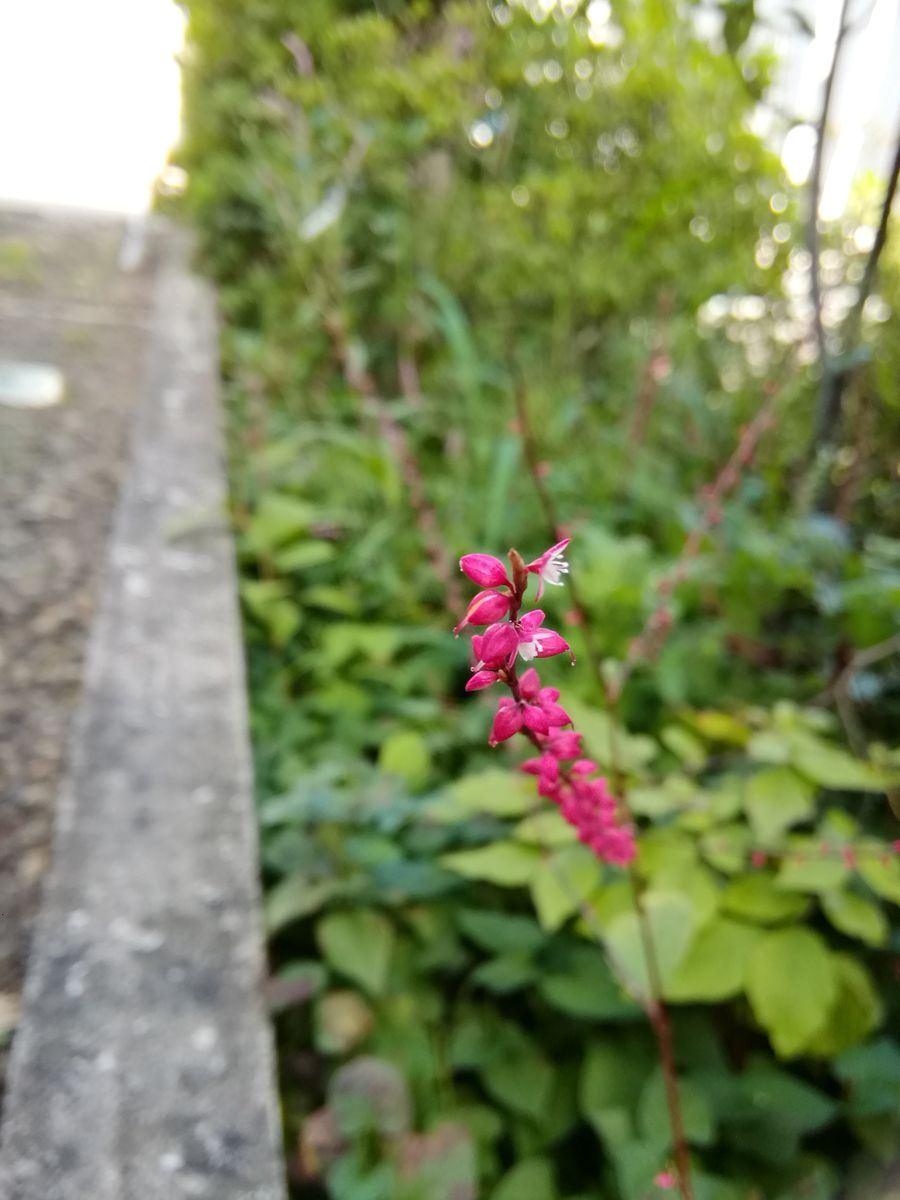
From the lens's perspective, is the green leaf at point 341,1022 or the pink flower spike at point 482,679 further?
the green leaf at point 341,1022

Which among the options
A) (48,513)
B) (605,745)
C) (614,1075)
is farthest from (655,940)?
(48,513)

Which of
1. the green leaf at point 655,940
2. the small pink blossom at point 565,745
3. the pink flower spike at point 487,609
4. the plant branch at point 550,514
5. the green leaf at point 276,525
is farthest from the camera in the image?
the green leaf at point 276,525

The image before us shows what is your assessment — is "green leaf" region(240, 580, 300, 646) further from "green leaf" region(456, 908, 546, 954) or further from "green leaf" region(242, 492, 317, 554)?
"green leaf" region(456, 908, 546, 954)

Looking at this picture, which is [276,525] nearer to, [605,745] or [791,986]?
[605,745]

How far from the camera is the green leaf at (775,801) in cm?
110

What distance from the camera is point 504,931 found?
1.17m

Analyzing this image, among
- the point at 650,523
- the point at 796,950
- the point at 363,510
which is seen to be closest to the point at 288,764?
the point at 796,950

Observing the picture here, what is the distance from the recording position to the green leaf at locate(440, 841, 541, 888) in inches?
43.8

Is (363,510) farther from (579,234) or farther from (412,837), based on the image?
(579,234)

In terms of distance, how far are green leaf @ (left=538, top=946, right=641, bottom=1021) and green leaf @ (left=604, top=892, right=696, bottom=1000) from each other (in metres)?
0.12

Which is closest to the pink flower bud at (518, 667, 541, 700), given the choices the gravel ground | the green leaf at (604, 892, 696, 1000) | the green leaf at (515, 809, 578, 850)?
the green leaf at (604, 892, 696, 1000)

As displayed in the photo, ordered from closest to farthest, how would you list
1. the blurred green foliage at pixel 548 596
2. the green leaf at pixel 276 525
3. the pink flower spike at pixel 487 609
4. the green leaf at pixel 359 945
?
the pink flower spike at pixel 487 609, the blurred green foliage at pixel 548 596, the green leaf at pixel 359 945, the green leaf at pixel 276 525

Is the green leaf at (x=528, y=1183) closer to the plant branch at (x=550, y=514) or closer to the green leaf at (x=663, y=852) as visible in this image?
the green leaf at (x=663, y=852)

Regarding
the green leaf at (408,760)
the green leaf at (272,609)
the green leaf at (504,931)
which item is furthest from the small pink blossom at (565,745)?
the green leaf at (272,609)
